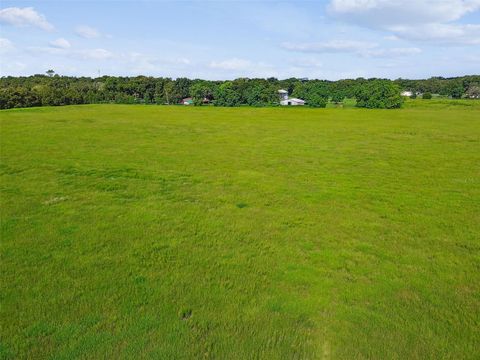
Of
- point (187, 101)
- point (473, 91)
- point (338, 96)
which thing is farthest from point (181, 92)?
point (473, 91)

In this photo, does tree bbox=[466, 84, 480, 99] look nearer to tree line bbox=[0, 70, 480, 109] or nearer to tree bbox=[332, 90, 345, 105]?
tree line bbox=[0, 70, 480, 109]

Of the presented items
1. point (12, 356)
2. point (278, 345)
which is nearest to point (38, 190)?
point (12, 356)

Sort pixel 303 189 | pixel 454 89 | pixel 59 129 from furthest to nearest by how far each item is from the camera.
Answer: pixel 454 89 → pixel 59 129 → pixel 303 189

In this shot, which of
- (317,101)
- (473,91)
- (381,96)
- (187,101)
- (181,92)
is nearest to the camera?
(381,96)

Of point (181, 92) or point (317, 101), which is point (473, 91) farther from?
point (181, 92)

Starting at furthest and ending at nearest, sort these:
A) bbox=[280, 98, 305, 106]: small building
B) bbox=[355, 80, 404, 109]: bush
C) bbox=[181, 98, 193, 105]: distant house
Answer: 1. bbox=[280, 98, 305, 106]: small building
2. bbox=[181, 98, 193, 105]: distant house
3. bbox=[355, 80, 404, 109]: bush

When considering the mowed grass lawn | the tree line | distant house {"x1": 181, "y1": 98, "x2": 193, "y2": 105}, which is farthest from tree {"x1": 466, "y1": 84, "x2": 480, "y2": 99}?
the mowed grass lawn

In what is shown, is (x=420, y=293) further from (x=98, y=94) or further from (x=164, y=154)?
(x=98, y=94)
